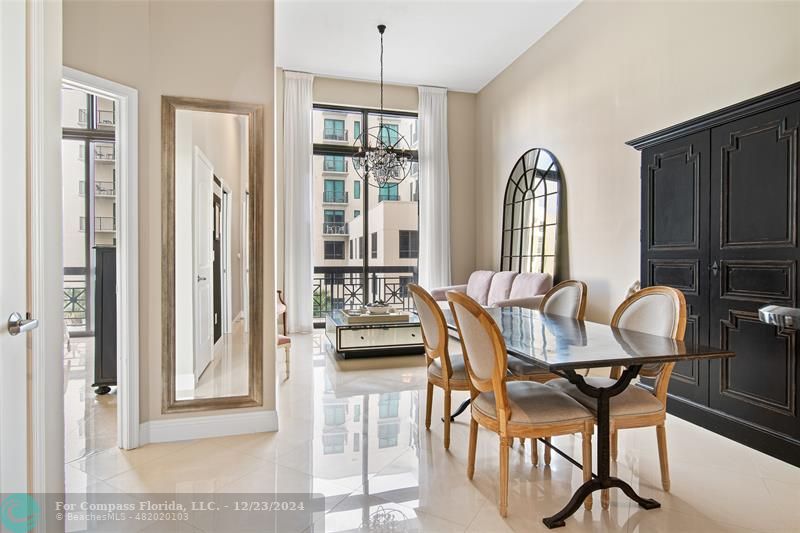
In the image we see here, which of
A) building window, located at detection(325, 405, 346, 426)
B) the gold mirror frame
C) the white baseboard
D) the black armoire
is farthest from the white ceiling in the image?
the white baseboard

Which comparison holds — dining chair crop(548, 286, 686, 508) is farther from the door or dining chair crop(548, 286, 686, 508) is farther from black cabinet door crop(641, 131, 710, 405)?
the door

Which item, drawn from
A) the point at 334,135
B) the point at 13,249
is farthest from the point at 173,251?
the point at 334,135

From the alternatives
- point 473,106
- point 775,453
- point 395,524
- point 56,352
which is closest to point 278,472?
point 395,524

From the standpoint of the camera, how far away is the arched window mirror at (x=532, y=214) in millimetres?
5121

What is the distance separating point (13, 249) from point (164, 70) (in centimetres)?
170

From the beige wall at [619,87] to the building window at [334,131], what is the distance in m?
2.54

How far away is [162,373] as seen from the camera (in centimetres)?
260

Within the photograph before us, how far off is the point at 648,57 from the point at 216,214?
378 cm

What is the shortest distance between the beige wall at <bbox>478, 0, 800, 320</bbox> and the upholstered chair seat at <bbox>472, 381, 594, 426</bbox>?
8.20 feet

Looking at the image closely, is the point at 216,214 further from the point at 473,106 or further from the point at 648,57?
the point at 473,106

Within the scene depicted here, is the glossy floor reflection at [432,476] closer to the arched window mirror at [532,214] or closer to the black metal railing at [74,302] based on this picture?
the arched window mirror at [532,214]

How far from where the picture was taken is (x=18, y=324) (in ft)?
4.17

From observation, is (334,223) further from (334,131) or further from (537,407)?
(537,407)

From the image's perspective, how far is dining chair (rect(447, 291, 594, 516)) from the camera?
1835 mm
